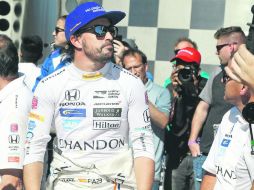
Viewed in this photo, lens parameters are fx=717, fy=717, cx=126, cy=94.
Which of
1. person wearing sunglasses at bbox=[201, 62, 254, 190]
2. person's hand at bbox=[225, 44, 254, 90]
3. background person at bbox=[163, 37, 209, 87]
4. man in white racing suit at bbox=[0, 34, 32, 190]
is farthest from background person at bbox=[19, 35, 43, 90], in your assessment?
person's hand at bbox=[225, 44, 254, 90]

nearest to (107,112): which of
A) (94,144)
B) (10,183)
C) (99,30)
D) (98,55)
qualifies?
(94,144)

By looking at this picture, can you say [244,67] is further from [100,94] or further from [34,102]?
[34,102]

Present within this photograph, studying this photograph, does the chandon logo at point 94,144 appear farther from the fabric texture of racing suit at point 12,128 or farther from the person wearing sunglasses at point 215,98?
the person wearing sunglasses at point 215,98

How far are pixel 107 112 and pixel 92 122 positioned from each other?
86 mm

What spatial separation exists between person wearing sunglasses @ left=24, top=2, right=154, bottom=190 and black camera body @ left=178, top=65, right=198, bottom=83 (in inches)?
65.5

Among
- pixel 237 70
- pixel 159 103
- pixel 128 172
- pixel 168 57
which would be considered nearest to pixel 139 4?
pixel 168 57

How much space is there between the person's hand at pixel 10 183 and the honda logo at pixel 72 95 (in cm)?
57

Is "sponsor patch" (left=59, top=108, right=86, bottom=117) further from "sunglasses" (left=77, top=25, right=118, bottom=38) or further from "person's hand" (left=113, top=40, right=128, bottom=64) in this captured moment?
"person's hand" (left=113, top=40, right=128, bottom=64)

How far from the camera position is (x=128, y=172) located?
11.2ft

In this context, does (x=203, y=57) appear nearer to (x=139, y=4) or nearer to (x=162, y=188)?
(x=139, y=4)

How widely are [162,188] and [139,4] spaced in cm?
166

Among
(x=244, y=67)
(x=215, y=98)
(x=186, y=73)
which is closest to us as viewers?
(x=244, y=67)

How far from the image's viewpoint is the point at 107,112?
11.2ft

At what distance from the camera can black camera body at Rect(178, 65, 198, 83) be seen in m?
5.13
